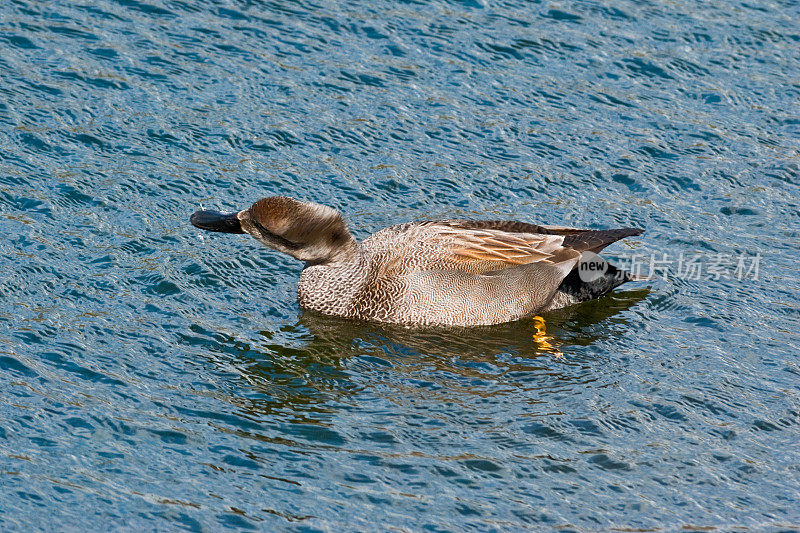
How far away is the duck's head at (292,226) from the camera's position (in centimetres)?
930

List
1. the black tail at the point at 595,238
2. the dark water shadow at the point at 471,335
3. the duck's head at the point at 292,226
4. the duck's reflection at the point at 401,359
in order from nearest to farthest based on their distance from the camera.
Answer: the duck's reflection at the point at 401,359
the dark water shadow at the point at 471,335
the duck's head at the point at 292,226
the black tail at the point at 595,238

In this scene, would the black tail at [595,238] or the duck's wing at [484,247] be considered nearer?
the duck's wing at [484,247]

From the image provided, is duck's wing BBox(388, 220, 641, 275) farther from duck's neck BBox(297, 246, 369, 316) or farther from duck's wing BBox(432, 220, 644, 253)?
duck's neck BBox(297, 246, 369, 316)

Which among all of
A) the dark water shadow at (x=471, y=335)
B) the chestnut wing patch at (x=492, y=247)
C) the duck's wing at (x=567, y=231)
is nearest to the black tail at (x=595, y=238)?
the duck's wing at (x=567, y=231)

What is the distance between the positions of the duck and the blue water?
0.24 metres

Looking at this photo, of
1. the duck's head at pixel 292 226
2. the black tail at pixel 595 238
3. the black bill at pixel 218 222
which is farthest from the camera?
the black tail at pixel 595 238

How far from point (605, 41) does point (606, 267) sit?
506cm

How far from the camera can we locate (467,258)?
955 cm

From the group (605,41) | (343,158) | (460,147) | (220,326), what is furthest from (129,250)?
(605,41)

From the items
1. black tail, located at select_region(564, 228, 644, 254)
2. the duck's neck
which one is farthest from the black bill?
black tail, located at select_region(564, 228, 644, 254)

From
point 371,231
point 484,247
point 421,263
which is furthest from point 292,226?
point 484,247

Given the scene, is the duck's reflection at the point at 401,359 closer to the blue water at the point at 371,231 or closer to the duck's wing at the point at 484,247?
the blue water at the point at 371,231

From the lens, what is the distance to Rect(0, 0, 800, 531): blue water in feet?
23.2

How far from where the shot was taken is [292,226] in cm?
943
